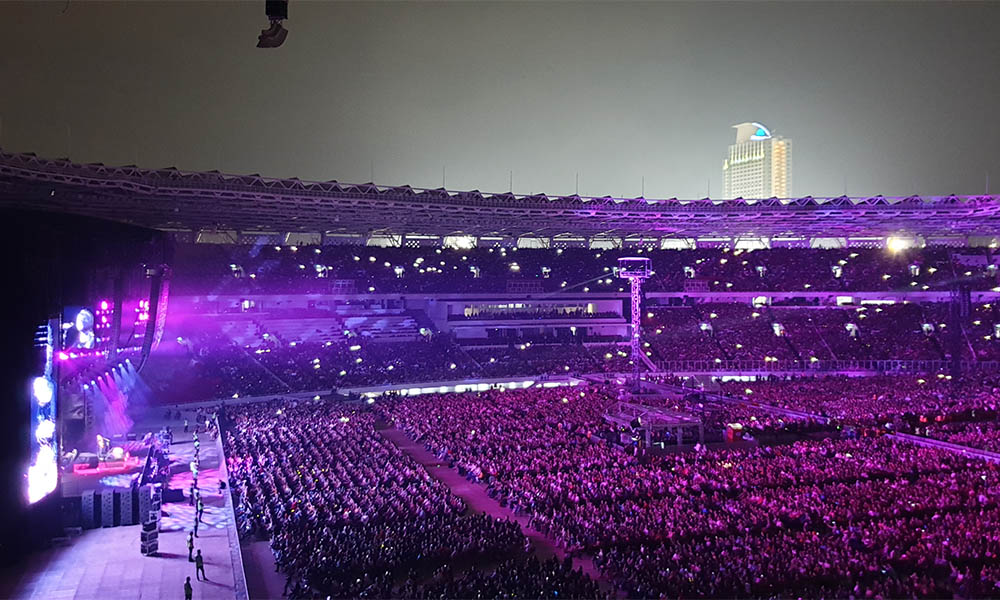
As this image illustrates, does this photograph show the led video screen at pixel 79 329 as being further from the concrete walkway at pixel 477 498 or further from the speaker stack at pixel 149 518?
the concrete walkway at pixel 477 498

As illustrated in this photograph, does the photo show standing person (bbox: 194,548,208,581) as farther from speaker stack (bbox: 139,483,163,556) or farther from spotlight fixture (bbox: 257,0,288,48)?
spotlight fixture (bbox: 257,0,288,48)

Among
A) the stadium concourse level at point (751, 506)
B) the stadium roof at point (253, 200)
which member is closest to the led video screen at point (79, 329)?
the stadium concourse level at point (751, 506)

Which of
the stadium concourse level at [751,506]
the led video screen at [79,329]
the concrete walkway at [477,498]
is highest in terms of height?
the led video screen at [79,329]

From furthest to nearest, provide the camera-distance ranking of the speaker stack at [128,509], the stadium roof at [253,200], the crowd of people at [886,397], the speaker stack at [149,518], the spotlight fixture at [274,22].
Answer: the stadium roof at [253,200], the crowd of people at [886,397], the speaker stack at [128,509], the speaker stack at [149,518], the spotlight fixture at [274,22]

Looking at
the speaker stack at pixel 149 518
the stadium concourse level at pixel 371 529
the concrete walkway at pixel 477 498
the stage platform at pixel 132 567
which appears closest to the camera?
the stadium concourse level at pixel 371 529

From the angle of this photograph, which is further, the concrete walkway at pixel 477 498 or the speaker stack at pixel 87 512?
the speaker stack at pixel 87 512

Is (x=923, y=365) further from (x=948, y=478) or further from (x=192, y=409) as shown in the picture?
(x=192, y=409)

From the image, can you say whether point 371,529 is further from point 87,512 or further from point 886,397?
point 886,397

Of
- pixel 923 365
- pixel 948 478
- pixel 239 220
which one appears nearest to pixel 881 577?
pixel 948 478

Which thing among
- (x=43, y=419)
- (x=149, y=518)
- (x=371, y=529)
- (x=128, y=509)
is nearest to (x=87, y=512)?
(x=128, y=509)

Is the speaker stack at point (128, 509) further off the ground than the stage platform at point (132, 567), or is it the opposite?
the speaker stack at point (128, 509)
